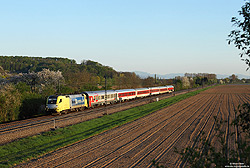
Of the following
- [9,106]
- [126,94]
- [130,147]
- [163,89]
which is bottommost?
[130,147]

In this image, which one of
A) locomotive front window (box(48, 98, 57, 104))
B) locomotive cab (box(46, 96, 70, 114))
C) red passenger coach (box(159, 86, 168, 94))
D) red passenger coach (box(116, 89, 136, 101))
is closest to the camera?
locomotive cab (box(46, 96, 70, 114))

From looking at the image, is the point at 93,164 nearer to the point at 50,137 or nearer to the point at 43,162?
the point at 43,162

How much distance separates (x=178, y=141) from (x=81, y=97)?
22.2 meters

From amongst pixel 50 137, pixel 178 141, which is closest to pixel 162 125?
pixel 178 141

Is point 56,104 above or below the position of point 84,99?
below

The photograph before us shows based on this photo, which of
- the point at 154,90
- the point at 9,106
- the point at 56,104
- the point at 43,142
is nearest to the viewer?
the point at 43,142

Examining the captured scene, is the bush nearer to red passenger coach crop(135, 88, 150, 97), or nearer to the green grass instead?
the green grass

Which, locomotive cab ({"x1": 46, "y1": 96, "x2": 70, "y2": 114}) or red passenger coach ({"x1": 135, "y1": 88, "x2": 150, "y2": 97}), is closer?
locomotive cab ({"x1": 46, "y1": 96, "x2": 70, "y2": 114})

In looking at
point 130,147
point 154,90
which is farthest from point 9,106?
point 154,90

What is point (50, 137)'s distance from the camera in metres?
21.8

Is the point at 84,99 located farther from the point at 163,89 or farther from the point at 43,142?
the point at 163,89

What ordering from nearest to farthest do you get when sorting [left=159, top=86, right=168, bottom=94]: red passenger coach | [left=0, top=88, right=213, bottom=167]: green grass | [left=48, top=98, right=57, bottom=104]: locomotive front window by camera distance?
[left=0, top=88, right=213, bottom=167]: green grass
[left=48, top=98, right=57, bottom=104]: locomotive front window
[left=159, top=86, right=168, bottom=94]: red passenger coach

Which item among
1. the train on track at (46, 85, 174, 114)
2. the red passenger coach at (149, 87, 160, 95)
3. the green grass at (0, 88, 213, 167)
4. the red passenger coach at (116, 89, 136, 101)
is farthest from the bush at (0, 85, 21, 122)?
the red passenger coach at (149, 87, 160, 95)

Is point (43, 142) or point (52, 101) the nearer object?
point (43, 142)
